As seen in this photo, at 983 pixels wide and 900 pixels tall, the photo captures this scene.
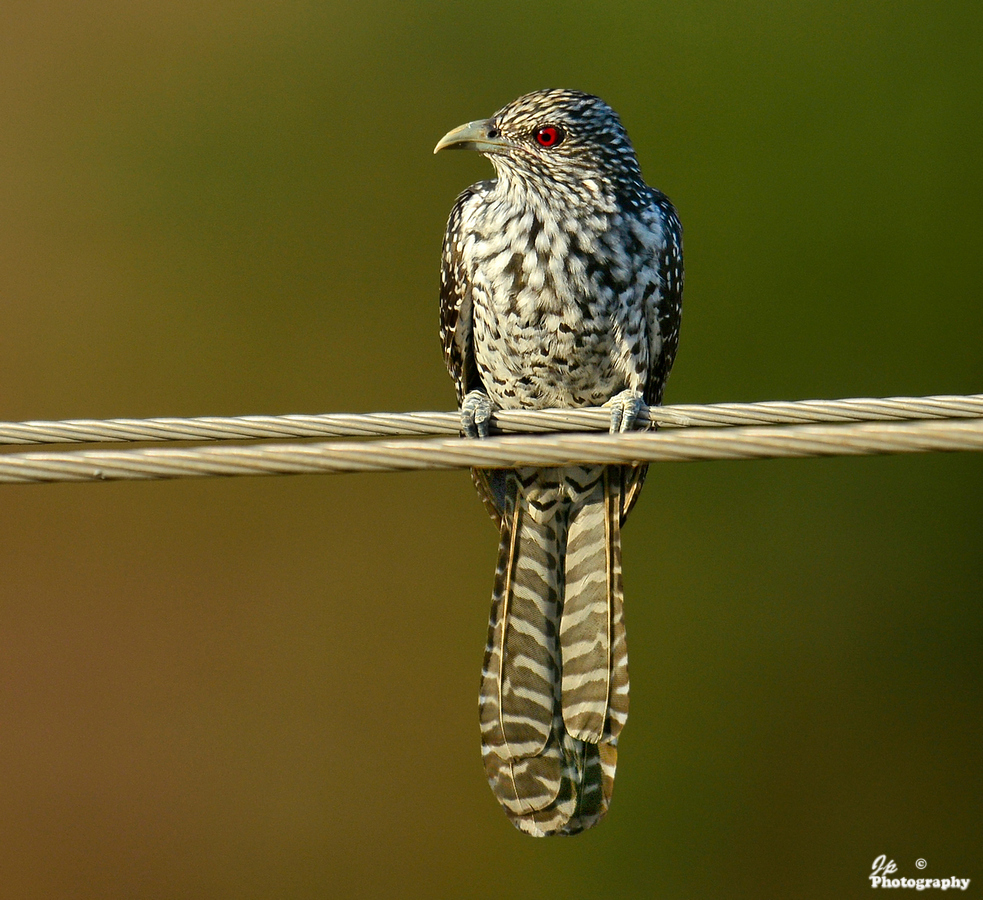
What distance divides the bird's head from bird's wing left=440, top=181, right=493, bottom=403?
0.18 metres

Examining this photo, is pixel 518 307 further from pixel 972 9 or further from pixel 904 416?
pixel 972 9

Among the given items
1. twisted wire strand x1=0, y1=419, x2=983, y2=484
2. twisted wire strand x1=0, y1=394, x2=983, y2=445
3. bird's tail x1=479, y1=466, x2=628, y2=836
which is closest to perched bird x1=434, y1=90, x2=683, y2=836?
bird's tail x1=479, y1=466, x2=628, y2=836

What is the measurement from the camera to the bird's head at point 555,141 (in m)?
3.30

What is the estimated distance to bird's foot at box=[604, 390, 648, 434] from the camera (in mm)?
2959

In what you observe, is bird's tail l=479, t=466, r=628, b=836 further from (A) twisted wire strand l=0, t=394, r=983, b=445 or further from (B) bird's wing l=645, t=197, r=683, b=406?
(A) twisted wire strand l=0, t=394, r=983, b=445

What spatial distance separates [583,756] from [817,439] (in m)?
1.70

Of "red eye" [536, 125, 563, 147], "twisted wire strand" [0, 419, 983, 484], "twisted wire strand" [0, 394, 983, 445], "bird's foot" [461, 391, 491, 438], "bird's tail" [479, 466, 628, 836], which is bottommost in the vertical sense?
"bird's tail" [479, 466, 628, 836]

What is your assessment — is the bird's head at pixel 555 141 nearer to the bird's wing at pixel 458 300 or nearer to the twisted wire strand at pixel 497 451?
the bird's wing at pixel 458 300

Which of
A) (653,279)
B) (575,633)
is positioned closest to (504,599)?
(575,633)

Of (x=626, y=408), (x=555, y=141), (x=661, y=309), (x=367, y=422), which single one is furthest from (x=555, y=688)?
(x=555, y=141)

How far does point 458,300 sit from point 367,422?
53.2 inches

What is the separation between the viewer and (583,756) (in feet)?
10.4

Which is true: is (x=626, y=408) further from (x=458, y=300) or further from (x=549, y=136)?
(x=549, y=136)

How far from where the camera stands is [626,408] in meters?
3.07
